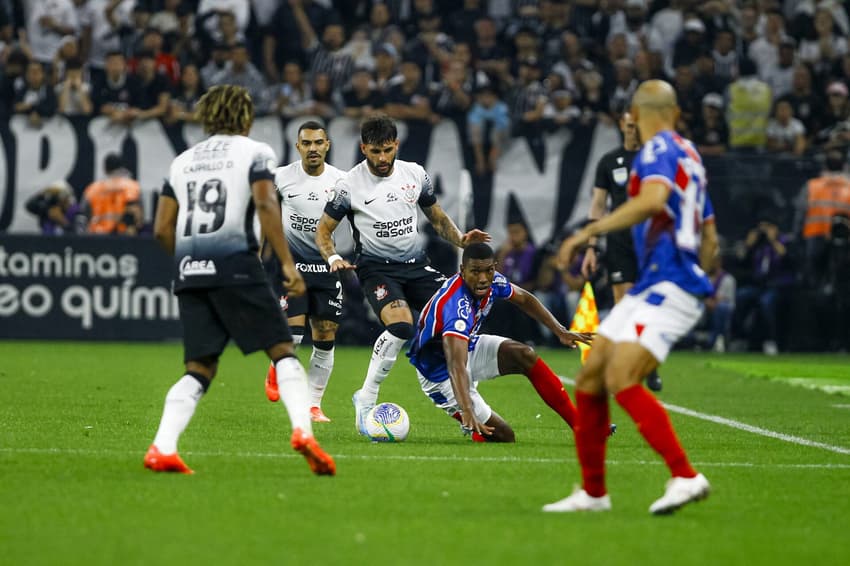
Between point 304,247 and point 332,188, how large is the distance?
54 centimetres

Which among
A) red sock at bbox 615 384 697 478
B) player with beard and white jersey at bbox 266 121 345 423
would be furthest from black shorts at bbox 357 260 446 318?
red sock at bbox 615 384 697 478

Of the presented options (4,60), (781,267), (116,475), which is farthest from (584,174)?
(116,475)

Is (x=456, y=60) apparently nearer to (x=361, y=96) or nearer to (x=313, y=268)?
(x=361, y=96)

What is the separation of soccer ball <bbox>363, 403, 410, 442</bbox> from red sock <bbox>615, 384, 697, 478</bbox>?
11.1 ft

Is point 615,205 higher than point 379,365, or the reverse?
point 615,205

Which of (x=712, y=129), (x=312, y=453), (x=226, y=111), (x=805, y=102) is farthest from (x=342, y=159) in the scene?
(x=312, y=453)

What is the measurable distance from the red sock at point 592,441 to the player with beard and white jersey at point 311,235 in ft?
17.3

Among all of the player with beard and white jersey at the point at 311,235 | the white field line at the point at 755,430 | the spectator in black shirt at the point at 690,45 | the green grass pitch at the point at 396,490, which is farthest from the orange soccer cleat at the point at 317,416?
the spectator in black shirt at the point at 690,45

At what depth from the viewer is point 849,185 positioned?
71.8 feet

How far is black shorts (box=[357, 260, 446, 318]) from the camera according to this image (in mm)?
11445

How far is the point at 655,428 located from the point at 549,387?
324cm

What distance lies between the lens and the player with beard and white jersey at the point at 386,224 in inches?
445

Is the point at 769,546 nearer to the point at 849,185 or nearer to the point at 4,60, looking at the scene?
the point at 849,185

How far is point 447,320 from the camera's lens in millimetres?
9984
